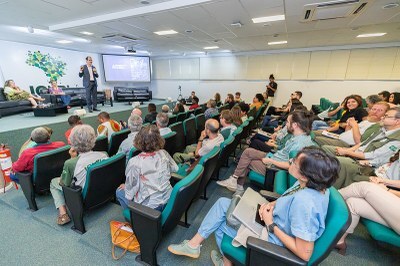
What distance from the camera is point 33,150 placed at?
1.97m

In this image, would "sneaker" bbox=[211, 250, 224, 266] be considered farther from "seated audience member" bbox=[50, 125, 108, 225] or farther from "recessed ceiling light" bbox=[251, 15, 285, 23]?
"recessed ceiling light" bbox=[251, 15, 285, 23]

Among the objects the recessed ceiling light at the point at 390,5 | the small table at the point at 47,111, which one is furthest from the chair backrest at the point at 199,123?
the small table at the point at 47,111

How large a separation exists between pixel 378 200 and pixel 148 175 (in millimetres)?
Result: 1781

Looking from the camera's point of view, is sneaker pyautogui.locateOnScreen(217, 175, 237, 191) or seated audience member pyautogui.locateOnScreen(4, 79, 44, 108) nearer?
sneaker pyautogui.locateOnScreen(217, 175, 237, 191)

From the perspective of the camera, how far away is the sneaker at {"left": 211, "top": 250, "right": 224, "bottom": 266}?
4.76 ft

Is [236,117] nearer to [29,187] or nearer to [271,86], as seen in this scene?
[29,187]

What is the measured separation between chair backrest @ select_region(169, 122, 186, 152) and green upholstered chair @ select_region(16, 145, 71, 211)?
150 cm

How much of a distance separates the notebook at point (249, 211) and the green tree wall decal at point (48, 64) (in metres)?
9.72

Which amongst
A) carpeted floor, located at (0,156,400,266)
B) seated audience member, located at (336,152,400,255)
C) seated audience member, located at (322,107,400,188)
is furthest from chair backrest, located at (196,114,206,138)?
seated audience member, located at (336,152,400,255)

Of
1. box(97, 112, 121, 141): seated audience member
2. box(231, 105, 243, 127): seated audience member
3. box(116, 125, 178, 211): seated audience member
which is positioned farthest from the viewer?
box(231, 105, 243, 127): seated audience member

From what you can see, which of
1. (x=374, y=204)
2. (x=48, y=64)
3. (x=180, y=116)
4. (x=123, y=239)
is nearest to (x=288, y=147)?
(x=374, y=204)

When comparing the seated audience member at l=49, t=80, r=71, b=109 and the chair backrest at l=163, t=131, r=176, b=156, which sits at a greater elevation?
the seated audience member at l=49, t=80, r=71, b=109

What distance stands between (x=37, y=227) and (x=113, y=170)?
39.5 inches

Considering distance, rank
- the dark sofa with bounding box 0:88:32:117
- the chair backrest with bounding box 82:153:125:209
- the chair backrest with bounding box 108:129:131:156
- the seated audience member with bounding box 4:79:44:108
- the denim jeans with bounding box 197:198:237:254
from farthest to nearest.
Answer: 1. the seated audience member with bounding box 4:79:44:108
2. the dark sofa with bounding box 0:88:32:117
3. the chair backrest with bounding box 108:129:131:156
4. the chair backrest with bounding box 82:153:125:209
5. the denim jeans with bounding box 197:198:237:254
